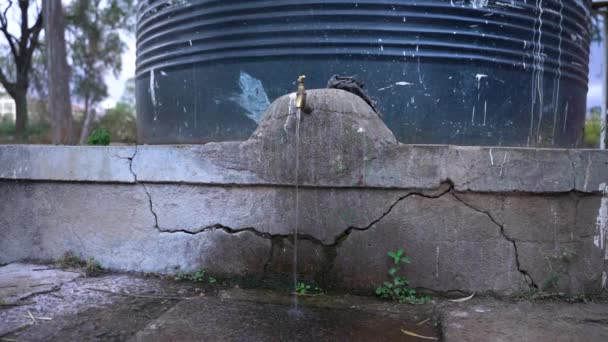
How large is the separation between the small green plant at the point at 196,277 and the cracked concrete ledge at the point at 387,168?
54cm

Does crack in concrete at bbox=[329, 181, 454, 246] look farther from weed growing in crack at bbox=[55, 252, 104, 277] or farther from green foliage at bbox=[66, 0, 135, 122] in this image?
green foliage at bbox=[66, 0, 135, 122]

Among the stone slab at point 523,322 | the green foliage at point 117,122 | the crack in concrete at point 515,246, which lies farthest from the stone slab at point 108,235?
the green foliage at point 117,122

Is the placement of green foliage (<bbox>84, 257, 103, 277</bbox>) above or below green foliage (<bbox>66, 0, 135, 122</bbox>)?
below

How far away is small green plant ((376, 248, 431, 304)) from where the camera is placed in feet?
8.38

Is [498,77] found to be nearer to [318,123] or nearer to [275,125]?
[318,123]

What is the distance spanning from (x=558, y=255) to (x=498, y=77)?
118 cm

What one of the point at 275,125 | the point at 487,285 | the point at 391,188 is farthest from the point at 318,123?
the point at 487,285

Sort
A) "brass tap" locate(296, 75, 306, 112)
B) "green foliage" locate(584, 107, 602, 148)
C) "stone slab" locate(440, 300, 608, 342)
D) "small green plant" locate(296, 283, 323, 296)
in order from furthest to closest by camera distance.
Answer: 1. "green foliage" locate(584, 107, 602, 148)
2. "small green plant" locate(296, 283, 323, 296)
3. "brass tap" locate(296, 75, 306, 112)
4. "stone slab" locate(440, 300, 608, 342)

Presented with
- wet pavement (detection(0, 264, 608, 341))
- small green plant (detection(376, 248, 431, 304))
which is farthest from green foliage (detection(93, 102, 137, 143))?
small green plant (detection(376, 248, 431, 304))

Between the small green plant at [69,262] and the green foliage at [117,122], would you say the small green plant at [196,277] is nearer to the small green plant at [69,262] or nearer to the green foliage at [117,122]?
the small green plant at [69,262]

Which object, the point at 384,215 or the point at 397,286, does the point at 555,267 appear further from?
the point at 384,215

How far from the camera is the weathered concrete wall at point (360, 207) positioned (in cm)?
251

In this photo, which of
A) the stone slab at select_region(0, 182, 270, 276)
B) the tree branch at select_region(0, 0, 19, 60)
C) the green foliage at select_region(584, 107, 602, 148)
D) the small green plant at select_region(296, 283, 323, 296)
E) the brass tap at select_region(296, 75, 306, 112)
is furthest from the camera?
the tree branch at select_region(0, 0, 19, 60)

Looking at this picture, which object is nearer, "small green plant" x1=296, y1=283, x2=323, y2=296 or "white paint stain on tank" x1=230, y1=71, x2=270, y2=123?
"small green plant" x1=296, y1=283, x2=323, y2=296
